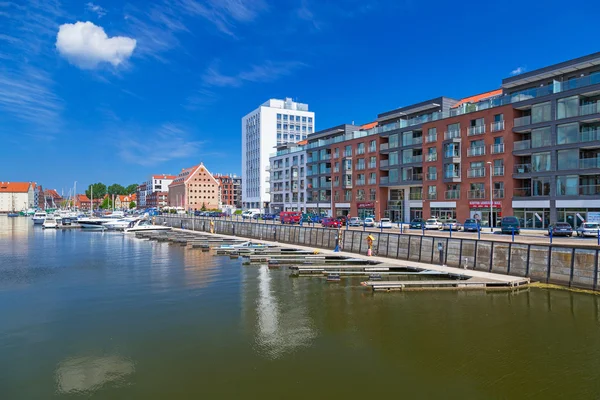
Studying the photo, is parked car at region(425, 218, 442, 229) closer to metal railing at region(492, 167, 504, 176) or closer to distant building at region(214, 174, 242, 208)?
metal railing at region(492, 167, 504, 176)

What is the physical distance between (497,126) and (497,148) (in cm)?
302

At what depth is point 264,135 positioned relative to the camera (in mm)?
130375

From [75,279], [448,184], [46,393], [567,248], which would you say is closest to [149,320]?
[46,393]

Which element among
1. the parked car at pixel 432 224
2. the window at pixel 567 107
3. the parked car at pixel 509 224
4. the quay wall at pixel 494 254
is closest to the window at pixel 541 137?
the window at pixel 567 107

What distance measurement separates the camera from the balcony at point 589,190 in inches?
1800

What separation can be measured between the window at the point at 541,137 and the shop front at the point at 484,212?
901 centimetres

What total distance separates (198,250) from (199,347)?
3475cm

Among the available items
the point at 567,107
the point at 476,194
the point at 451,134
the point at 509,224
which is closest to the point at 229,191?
the point at 451,134

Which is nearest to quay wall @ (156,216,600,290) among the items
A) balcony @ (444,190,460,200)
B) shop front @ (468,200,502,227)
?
shop front @ (468,200,502,227)

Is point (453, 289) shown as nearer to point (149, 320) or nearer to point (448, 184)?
point (149, 320)

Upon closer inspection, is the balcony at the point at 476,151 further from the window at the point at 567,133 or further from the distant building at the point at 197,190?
the distant building at the point at 197,190

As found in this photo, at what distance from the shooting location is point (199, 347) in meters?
16.1

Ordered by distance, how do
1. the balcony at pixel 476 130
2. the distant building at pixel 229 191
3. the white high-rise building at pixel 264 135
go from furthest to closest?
the distant building at pixel 229 191 → the white high-rise building at pixel 264 135 → the balcony at pixel 476 130

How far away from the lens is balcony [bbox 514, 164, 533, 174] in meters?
52.3
